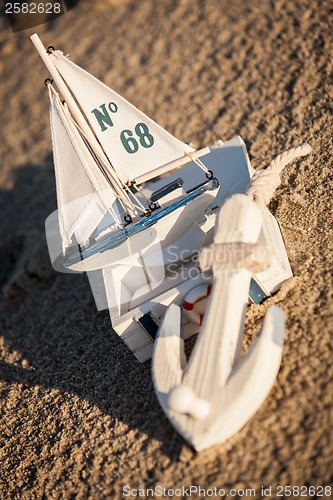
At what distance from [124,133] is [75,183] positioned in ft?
1.14

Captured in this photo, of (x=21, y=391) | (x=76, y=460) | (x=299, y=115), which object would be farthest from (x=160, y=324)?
(x=299, y=115)

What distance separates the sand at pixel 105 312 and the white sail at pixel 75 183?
0.64 meters

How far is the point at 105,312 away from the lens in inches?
120

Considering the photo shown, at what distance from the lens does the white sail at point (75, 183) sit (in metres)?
2.53

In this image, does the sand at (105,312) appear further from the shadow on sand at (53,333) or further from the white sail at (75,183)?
the white sail at (75,183)

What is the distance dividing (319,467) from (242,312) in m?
0.63

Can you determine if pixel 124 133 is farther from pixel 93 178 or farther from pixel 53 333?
pixel 53 333

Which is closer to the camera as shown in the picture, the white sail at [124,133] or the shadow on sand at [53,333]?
the shadow on sand at [53,333]

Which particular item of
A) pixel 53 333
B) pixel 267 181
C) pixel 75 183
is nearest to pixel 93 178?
pixel 75 183

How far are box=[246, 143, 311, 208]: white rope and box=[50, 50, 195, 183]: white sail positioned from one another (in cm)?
40

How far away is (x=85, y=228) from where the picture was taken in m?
2.62

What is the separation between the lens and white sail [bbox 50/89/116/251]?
8.30ft

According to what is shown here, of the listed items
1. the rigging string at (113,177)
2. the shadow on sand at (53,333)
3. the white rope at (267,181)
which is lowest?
the shadow on sand at (53,333)

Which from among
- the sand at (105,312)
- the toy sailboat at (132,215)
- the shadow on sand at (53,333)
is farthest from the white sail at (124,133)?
the shadow on sand at (53,333)
